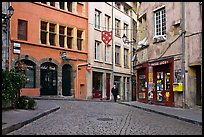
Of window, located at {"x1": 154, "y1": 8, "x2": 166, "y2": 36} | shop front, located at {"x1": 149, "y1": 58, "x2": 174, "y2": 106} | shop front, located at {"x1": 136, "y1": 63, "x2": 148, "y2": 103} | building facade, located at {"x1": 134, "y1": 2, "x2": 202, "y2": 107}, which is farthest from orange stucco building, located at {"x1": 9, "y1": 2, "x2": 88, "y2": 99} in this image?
window, located at {"x1": 154, "y1": 8, "x2": 166, "y2": 36}

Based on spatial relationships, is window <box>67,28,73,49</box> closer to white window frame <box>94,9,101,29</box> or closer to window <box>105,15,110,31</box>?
white window frame <box>94,9,101,29</box>

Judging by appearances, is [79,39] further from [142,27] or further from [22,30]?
[142,27]

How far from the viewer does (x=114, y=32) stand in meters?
39.1

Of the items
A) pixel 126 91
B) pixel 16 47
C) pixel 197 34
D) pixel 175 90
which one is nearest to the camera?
pixel 197 34

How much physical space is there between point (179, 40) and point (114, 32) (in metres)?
19.9

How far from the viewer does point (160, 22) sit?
877 inches

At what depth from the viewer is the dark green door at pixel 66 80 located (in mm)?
30906

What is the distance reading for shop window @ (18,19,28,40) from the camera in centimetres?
2694

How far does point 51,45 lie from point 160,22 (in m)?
→ 11.0

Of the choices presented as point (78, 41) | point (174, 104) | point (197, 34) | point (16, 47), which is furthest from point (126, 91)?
point (197, 34)

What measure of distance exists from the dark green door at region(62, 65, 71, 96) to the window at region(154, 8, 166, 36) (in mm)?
11209

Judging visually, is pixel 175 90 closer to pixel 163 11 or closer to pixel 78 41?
pixel 163 11

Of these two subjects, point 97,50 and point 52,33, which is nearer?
point 52,33

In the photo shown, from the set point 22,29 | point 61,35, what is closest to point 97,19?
point 61,35
